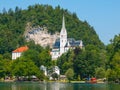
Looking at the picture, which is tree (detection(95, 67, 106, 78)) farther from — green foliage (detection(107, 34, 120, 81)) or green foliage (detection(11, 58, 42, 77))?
green foliage (detection(11, 58, 42, 77))

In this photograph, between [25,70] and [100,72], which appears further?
[25,70]

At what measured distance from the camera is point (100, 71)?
136 metres

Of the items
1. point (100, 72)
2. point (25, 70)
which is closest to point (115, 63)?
point (100, 72)

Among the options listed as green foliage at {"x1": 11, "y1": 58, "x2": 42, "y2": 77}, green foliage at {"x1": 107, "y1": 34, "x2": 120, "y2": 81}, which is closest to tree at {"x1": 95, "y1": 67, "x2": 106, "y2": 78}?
green foliage at {"x1": 107, "y1": 34, "x2": 120, "y2": 81}

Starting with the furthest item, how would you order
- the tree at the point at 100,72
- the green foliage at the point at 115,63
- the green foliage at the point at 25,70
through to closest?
the green foliage at the point at 25,70 < the tree at the point at 100,72 < the green foliage at the point at 115,63

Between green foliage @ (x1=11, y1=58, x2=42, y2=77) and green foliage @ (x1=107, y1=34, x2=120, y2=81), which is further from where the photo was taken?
green foliage @ (x1=11, y1=58, x2=42, y2=77)

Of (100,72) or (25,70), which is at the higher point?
(25,70)

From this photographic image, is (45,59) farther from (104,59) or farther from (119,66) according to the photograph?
(119,66)

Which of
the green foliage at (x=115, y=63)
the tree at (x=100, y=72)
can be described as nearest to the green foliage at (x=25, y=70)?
the tree at (x=100, y=72)

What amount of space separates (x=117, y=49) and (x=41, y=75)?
2552 cm

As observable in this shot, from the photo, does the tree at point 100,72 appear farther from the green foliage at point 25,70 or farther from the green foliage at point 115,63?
the green foliage at point 25,70

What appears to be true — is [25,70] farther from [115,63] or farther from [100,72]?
[115,63]

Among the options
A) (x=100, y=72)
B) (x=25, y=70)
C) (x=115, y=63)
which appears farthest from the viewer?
(x=25, y=70)

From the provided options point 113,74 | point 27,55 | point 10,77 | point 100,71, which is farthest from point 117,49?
point 27,55
